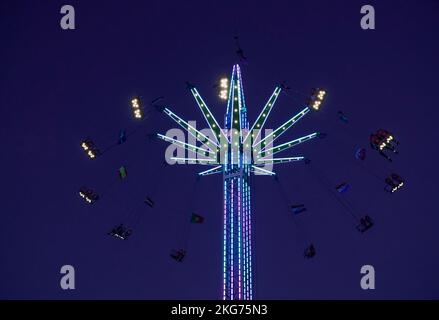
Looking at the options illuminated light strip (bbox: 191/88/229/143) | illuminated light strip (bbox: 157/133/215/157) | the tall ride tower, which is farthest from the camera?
illuminated light strip (bbox: 157/133/215/157)

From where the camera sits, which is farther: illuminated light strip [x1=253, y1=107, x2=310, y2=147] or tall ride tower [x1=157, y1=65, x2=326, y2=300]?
illuminated light strip [x1=253, y1=107, x2=310, y2=147]

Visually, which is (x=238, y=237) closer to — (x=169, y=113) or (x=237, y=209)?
(x=237, y=209)

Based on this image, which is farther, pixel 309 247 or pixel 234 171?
pixel 309 247


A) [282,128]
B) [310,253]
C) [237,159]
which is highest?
[282,128]

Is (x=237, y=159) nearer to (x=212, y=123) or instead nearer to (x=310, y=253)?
(x=212, y=123)

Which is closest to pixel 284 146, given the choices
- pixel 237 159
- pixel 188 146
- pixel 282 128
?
pixel 282 128

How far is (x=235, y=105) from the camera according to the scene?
22938 millimetres

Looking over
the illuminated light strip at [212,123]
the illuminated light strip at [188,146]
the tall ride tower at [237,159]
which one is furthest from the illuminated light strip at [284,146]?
the illuminated light strip at [188,146]

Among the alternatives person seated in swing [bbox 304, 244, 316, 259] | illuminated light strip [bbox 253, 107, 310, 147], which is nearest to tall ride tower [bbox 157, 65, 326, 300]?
illuminated light strip [bbox 253, 107, 310, 147]

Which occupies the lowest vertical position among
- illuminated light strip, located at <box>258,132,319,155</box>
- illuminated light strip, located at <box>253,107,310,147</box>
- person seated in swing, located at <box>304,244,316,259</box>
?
person seated in swing, located at <box>304,244,316,259</box>

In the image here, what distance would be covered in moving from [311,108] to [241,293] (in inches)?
321

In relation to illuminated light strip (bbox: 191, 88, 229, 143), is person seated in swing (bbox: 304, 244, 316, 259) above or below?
below

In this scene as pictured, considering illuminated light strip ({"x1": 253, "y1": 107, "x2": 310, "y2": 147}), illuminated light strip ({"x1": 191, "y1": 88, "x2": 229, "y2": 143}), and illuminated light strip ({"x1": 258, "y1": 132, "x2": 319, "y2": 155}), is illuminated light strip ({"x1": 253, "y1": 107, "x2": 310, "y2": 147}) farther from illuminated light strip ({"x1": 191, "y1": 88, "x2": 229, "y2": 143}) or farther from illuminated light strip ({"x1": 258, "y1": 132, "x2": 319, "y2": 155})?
illuminated light strip ({"x1": 191, "y1": 88, "x2": 229, "y2": 143})
